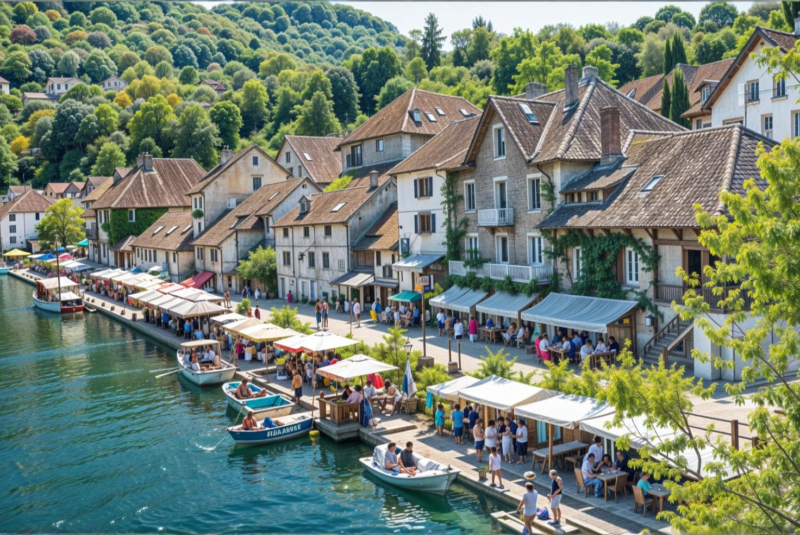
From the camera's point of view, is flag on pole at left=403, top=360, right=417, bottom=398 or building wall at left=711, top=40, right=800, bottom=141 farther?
building wall at left=711, top=40, right=800, bottom=141

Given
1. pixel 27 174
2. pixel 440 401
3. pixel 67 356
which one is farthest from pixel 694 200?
pixel 27 174

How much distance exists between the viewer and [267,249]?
58750 mm

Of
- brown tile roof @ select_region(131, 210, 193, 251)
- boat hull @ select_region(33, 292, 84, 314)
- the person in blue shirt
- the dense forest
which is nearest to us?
the person in blue shirt

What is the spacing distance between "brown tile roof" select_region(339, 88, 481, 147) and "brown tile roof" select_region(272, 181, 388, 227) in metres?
9.32

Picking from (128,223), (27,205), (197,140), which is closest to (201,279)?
(128,223)

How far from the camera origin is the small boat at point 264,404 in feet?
90.6

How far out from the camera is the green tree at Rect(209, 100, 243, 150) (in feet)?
406

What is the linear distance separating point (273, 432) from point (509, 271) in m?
15.9

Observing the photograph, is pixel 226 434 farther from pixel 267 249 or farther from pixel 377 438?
pixel 267 249

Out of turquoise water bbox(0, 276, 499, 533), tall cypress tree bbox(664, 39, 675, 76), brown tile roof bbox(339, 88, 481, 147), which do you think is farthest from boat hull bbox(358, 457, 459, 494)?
tall cypress tree bbox(664, 39, 675, 76)

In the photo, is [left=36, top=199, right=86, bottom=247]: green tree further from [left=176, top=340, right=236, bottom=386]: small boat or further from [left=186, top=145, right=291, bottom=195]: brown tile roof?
[left=176, top=340, right=236, bottom=386]: small boat

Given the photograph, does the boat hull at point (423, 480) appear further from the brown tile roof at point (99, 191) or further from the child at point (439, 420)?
the brown tile roof at point (99, 191)

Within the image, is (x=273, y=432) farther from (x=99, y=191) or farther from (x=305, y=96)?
(x=305, y=96)

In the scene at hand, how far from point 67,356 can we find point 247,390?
1974 centimetres
